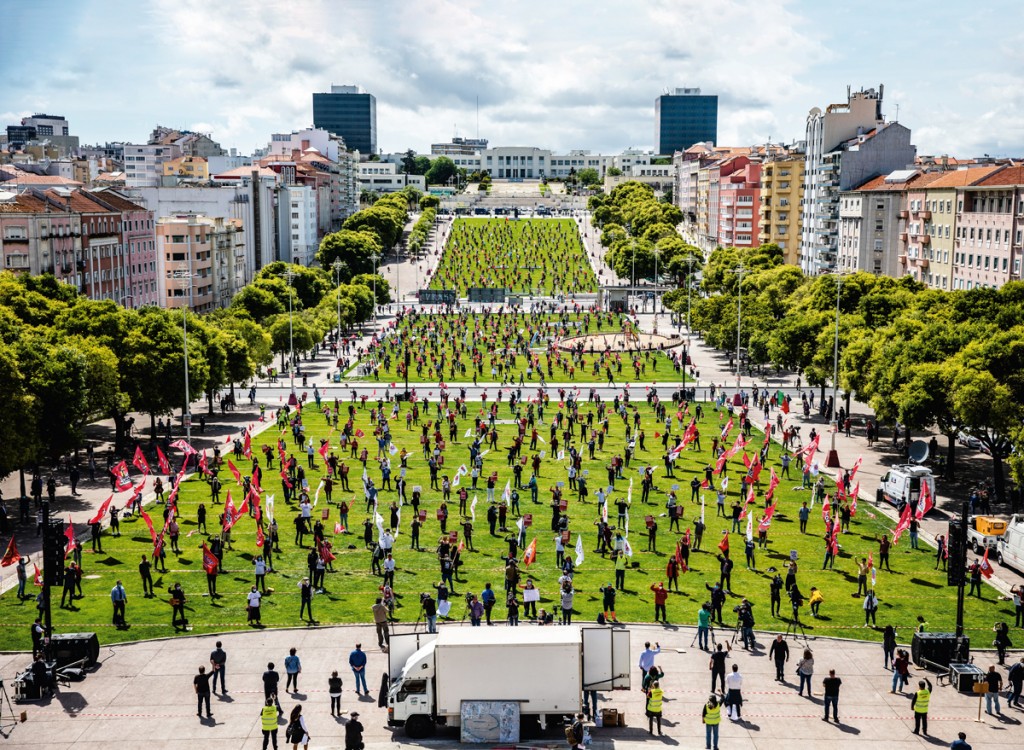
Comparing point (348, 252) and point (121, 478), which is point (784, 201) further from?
point (121, 478)

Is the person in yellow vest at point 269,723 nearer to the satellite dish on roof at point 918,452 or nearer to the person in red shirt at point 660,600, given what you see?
the person in red shirt at point 660,600

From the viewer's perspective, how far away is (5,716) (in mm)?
26125

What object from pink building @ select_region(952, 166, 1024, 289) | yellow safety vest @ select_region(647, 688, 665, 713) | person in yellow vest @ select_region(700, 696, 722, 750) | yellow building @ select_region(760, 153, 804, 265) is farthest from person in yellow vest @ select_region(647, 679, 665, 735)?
yellow building @ select_region(760, 153, 804, 265)

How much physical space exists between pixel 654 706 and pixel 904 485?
24205mm

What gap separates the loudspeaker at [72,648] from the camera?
2853 cm

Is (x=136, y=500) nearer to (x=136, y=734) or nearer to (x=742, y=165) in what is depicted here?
(x=136, y=734)

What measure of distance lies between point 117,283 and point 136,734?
85.0m

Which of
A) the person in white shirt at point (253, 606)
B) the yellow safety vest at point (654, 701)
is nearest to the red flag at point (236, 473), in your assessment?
the person in white shirt at point (253, 606)

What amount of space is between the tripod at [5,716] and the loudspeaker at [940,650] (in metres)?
21.7

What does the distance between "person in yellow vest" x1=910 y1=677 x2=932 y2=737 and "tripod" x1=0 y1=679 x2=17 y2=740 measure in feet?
65.0

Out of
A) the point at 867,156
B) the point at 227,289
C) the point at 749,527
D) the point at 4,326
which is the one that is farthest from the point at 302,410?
the point at 867,156

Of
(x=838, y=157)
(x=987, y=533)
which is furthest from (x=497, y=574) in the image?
(x=838, y=157)

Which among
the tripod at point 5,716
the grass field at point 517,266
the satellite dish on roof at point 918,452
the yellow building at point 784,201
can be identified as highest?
the yellow building at point 784,201

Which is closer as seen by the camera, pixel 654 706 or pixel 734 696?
pixel 654 706
